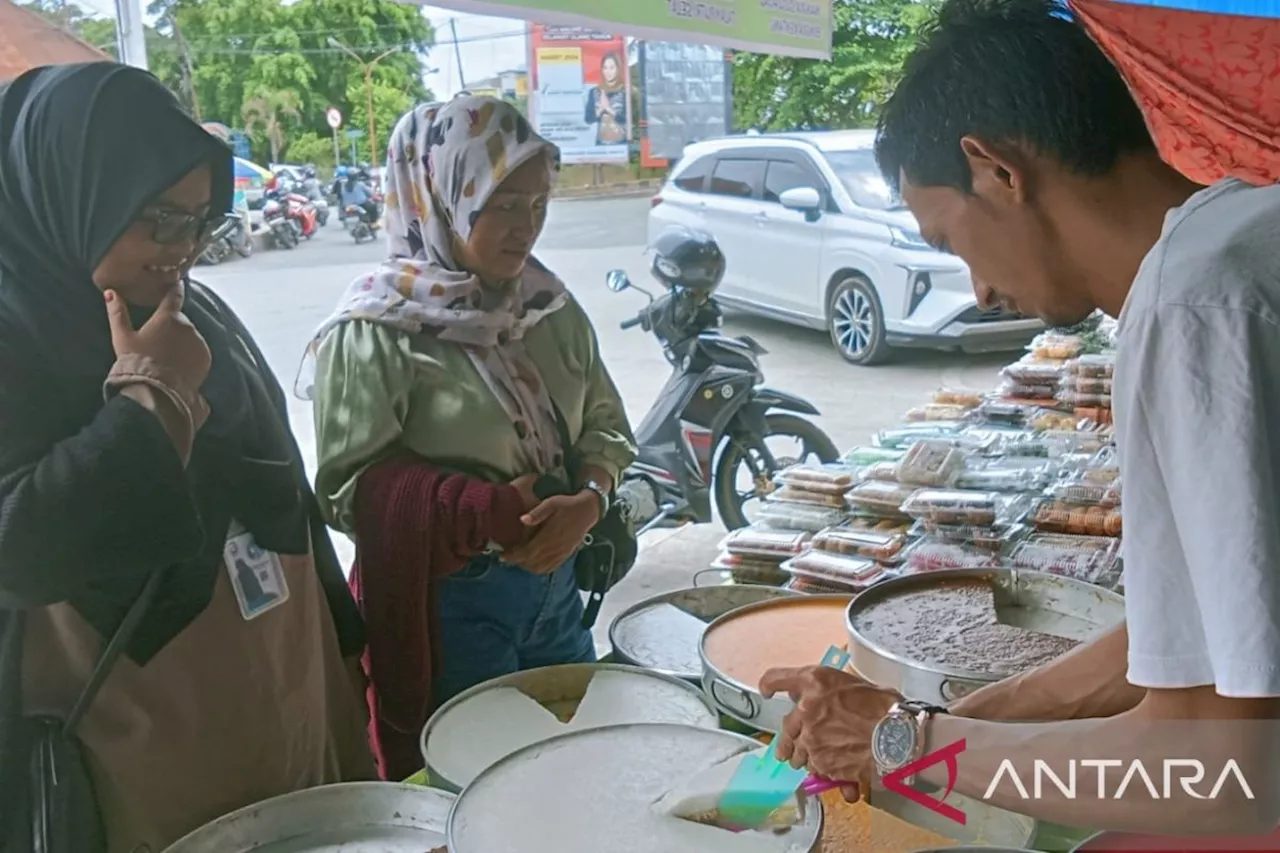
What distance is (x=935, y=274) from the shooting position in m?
6.25

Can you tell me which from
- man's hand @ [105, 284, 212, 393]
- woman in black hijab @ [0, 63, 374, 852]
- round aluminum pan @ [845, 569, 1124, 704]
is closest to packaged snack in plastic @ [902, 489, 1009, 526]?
round aluminum pan @ [845, 569, 1124, 704]

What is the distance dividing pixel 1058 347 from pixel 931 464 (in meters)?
1.33

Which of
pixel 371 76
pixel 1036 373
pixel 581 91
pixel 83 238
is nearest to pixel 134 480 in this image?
pixel 83 238

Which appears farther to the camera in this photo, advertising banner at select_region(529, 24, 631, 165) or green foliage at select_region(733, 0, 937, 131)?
advertising banner at select_region(529, 24, 631, 165)

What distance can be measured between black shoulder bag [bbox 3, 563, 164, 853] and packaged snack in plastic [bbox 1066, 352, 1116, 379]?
2.61 metres

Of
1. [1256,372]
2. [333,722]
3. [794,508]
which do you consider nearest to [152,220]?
[333,722]

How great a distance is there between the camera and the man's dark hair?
89 centimetres

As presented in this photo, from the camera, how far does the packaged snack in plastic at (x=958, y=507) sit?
2.01m

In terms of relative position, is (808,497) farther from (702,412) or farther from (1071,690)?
(702,412)

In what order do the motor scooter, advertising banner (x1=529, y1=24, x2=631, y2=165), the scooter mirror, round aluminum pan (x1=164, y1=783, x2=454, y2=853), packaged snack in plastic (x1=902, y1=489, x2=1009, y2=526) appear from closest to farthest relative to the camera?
round aluminum pan (x1=164, y1=783, x2=454, y2=853) < packaged snack in plastic (x1=902, y1=489, x2=1009, y2=526) < the motor scooter < the scooter mirror < advertising banner (x1=529, y1=24, x2=631, y2=165)

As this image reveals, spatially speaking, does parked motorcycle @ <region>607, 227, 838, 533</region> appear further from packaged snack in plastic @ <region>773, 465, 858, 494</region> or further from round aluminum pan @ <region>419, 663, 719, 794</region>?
round aluminum pan @ <region>419, 663, 719, 794</region>

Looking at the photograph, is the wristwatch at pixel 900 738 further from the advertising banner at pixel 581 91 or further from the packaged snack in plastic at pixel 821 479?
the advertising banner at pixel 581 91

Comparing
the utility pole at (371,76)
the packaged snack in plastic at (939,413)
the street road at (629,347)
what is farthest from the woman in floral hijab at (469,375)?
the street road at (629,347)

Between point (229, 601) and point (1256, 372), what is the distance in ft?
3.40
